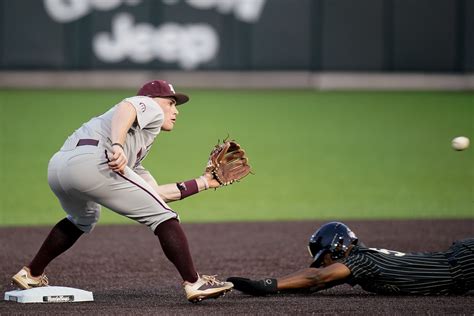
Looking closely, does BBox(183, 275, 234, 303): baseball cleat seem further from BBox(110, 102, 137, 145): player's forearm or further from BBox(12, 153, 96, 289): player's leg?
BBox(110, 102, 137, 145): player's forearm

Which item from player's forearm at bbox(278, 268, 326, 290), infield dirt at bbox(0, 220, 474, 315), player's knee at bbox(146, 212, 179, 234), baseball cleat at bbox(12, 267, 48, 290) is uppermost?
player's knee at bbox(146, 212, 179, 234)

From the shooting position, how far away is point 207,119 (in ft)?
61.3

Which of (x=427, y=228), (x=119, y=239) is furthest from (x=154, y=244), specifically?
(x=427, y=228)

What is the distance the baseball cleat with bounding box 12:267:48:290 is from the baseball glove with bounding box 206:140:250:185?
1.28 m

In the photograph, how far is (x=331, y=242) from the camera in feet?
21.6

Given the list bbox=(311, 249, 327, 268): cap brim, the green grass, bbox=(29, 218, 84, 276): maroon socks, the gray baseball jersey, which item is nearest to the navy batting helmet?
bbox=(311, 249, 327, 268): cap brim

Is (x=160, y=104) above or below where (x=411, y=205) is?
above

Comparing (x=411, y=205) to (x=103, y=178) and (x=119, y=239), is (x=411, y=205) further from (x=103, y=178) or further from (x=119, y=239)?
(x=103, y=178)

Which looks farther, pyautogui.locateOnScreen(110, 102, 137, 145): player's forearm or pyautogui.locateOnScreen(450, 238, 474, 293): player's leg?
pyautogui.locateOnScreen(450, 238, 474, 293): player's leg

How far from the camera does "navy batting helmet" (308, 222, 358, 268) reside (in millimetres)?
6594

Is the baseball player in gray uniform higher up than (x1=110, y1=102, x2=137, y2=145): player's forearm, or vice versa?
(x1=110, y1=102, x2=137, y2=145): player's forearm

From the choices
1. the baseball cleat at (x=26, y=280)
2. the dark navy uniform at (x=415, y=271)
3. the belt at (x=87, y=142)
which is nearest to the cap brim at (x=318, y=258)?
the dark navy uniform at (x=415, y=271)

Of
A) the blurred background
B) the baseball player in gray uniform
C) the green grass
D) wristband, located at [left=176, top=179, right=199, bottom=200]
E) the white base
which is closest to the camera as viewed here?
the baseball player in gray uniform

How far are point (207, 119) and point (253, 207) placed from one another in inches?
266
